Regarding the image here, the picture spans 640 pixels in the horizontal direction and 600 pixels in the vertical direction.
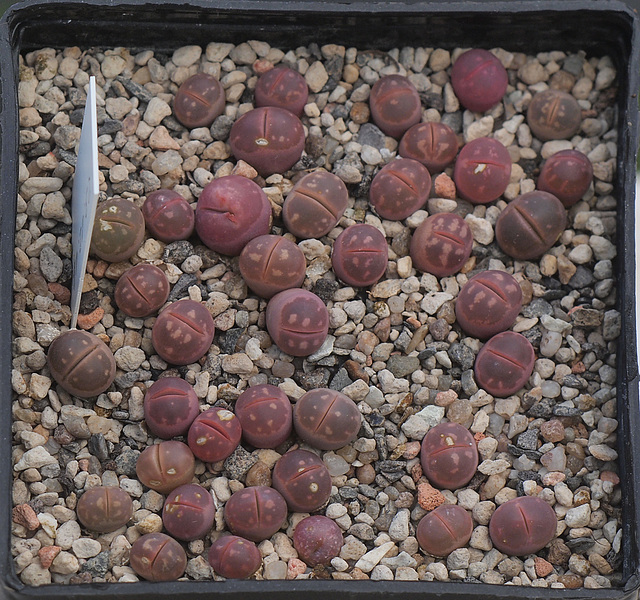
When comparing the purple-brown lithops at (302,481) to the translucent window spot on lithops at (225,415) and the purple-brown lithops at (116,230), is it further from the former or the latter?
the purple-brown lithops at (116,230)

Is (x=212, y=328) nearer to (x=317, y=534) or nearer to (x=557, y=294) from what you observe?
(x=317, y=534)

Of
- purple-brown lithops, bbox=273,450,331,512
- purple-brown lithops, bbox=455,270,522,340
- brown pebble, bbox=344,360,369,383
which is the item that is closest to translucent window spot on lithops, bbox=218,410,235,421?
purple-brown lithops, bbox=273,450,331,512

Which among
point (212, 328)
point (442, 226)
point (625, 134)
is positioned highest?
point (625, 134)

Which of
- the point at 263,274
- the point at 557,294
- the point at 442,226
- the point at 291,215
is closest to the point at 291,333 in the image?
the point at 263,274

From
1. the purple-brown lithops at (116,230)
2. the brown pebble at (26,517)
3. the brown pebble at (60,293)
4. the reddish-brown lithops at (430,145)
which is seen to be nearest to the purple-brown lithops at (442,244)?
the reddish-brown lithops at (430,145)

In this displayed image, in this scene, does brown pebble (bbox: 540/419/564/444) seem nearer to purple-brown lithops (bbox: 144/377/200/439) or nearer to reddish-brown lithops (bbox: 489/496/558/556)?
reddish-brown lithops (bbox: 489/496/558/556)

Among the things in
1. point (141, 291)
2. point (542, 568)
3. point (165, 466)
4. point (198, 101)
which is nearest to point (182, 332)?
point (141, 291)

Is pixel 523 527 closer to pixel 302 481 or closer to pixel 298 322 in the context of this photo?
pixel 302 481
